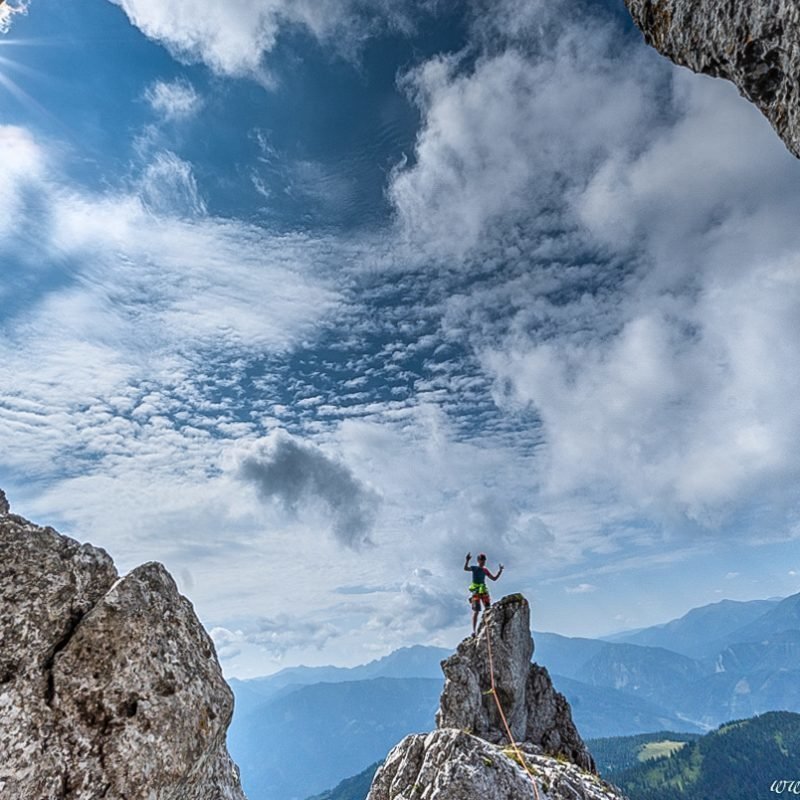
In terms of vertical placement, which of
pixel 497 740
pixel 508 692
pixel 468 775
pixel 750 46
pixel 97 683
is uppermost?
pixel 750 46

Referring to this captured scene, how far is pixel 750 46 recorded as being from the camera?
9430 millimetres

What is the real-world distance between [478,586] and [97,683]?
34803 mm

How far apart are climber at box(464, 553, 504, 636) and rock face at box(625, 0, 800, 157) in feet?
104

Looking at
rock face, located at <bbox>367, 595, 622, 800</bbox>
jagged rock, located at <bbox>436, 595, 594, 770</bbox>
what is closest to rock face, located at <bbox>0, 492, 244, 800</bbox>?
rock face, located at <bbox>367, 595, 622, 800</bbox>

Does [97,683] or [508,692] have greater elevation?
[97,683]

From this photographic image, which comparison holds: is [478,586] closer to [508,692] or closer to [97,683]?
[508,692]

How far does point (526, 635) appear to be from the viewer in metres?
39.8

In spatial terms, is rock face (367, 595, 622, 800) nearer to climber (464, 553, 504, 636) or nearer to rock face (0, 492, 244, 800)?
climber (464, 553, 504, 636)

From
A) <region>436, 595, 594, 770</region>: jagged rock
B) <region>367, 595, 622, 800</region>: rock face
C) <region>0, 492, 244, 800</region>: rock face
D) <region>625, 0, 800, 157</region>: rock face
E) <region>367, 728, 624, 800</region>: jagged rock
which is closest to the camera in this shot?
<region>0, 492, 244, 800</region>: rock face

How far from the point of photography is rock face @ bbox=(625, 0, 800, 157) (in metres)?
8.84

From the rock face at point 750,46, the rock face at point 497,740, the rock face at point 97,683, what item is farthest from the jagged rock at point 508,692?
the rock face at point 750,46

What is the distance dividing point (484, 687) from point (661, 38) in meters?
36.0

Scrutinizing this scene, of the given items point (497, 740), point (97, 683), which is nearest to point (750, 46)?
point (97, 683)

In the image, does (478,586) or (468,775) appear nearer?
(468,775)
